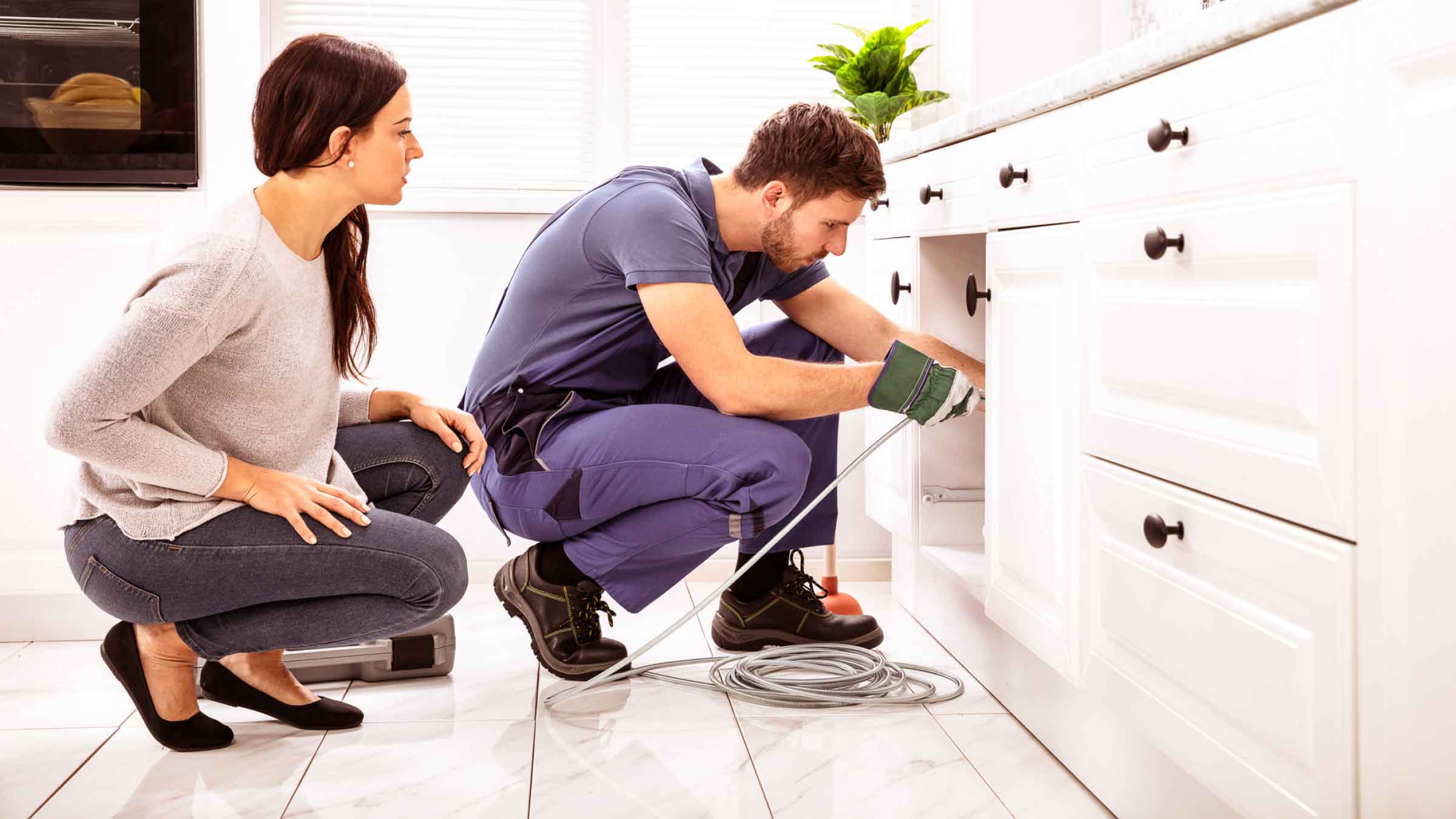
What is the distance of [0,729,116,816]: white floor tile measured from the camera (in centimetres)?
152

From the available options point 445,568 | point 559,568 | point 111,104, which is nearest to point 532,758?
point 445,568

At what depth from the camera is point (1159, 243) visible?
120cm

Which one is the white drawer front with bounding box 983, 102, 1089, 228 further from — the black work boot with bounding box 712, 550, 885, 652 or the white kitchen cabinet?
the black work boot with bounding box 712, 550, 885, 652

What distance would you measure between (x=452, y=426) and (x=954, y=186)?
3.01 ft

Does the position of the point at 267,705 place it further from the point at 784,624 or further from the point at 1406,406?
the point at 1406,406

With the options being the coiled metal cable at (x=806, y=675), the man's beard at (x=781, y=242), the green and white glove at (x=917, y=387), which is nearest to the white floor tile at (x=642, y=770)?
the coiled metal cable at (x=806, y=675)

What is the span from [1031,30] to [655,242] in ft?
3.76

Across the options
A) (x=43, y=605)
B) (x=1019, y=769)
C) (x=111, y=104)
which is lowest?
(x=1019, y=769)

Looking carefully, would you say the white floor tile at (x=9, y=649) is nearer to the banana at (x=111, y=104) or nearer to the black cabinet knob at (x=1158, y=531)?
the banana at (x=111, y=104)

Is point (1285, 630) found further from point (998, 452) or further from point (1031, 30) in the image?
point (1031, 30)

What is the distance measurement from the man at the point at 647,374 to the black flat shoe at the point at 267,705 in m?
0.36

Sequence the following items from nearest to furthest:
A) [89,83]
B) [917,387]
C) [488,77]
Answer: [917,387]
[89,83]
[488,77]

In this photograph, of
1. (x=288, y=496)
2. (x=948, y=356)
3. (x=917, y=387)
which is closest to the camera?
(x=288, y=496)

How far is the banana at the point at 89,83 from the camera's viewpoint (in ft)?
7.25
